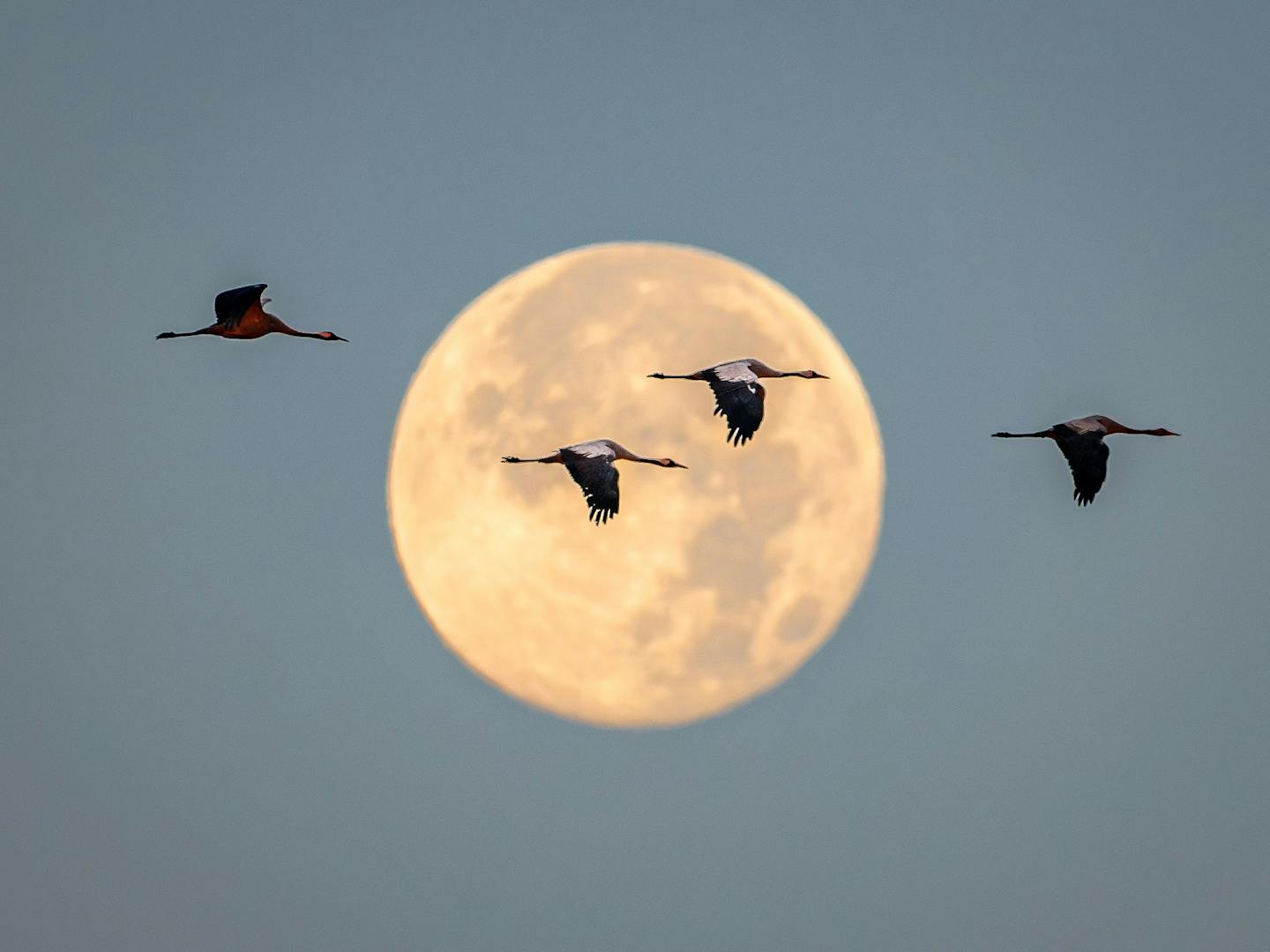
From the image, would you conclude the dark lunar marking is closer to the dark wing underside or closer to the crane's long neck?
the dark wing underside

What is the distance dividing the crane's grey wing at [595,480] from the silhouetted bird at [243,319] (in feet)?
19.0

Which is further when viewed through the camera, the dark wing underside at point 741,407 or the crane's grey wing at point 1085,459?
the crane's grey wing at point 1085,459

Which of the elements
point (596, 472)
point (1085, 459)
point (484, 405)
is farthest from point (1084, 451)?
point (484, 405)

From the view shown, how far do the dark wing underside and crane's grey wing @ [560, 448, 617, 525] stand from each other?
8.18 ft

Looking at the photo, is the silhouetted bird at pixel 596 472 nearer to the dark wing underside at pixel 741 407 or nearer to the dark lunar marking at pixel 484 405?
the dark wing underside at pixel 741 407

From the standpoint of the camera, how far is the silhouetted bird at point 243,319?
58469 millimetres

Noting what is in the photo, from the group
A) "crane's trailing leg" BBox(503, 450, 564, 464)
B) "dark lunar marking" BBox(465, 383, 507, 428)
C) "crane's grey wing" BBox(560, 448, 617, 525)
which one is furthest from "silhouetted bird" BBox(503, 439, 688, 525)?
"dark lunar marking" BBox(465, 383, 507, 428)

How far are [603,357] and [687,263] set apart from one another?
11.7ft

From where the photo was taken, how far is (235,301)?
5856 cm

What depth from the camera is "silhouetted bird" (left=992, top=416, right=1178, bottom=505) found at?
199ft

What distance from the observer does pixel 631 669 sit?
227ft

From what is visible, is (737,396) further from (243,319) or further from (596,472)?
(243,319)

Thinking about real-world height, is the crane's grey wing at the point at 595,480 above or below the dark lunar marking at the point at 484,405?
below

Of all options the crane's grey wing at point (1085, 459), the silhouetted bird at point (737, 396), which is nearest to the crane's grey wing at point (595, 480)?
the silhouetted bird at point (737, 396)
